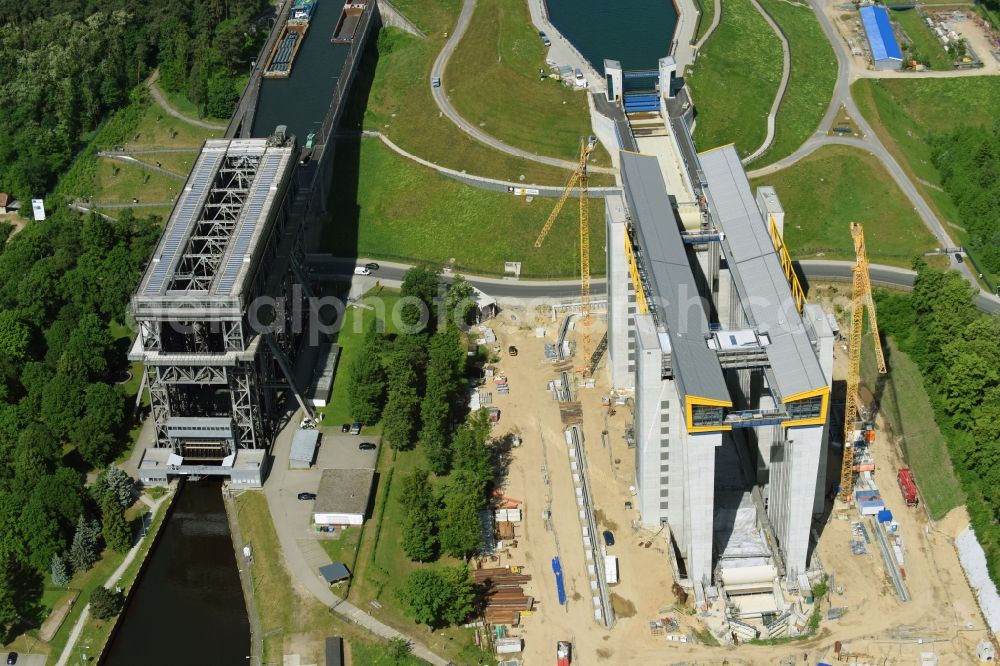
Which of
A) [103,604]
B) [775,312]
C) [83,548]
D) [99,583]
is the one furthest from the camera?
[83,548]

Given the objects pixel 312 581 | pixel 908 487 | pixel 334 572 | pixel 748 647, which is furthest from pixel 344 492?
pixel 908 487

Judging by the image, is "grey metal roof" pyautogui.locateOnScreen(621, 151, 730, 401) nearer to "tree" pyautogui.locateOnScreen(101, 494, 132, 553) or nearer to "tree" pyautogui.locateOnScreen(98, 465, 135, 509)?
"tree" pyautogui.locateOnScreen(101, 494, 132, 553)

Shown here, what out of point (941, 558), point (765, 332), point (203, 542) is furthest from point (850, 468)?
point (203, 542)

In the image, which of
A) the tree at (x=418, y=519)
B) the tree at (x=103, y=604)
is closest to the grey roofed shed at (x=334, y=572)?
the tree at (x=418, y=519)

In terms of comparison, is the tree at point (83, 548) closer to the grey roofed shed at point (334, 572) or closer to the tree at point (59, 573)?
the tree at point (59, 573)

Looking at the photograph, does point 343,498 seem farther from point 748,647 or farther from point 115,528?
point 748,647

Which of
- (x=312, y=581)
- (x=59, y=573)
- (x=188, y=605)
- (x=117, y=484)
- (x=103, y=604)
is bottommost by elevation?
(x=188, y=605)
